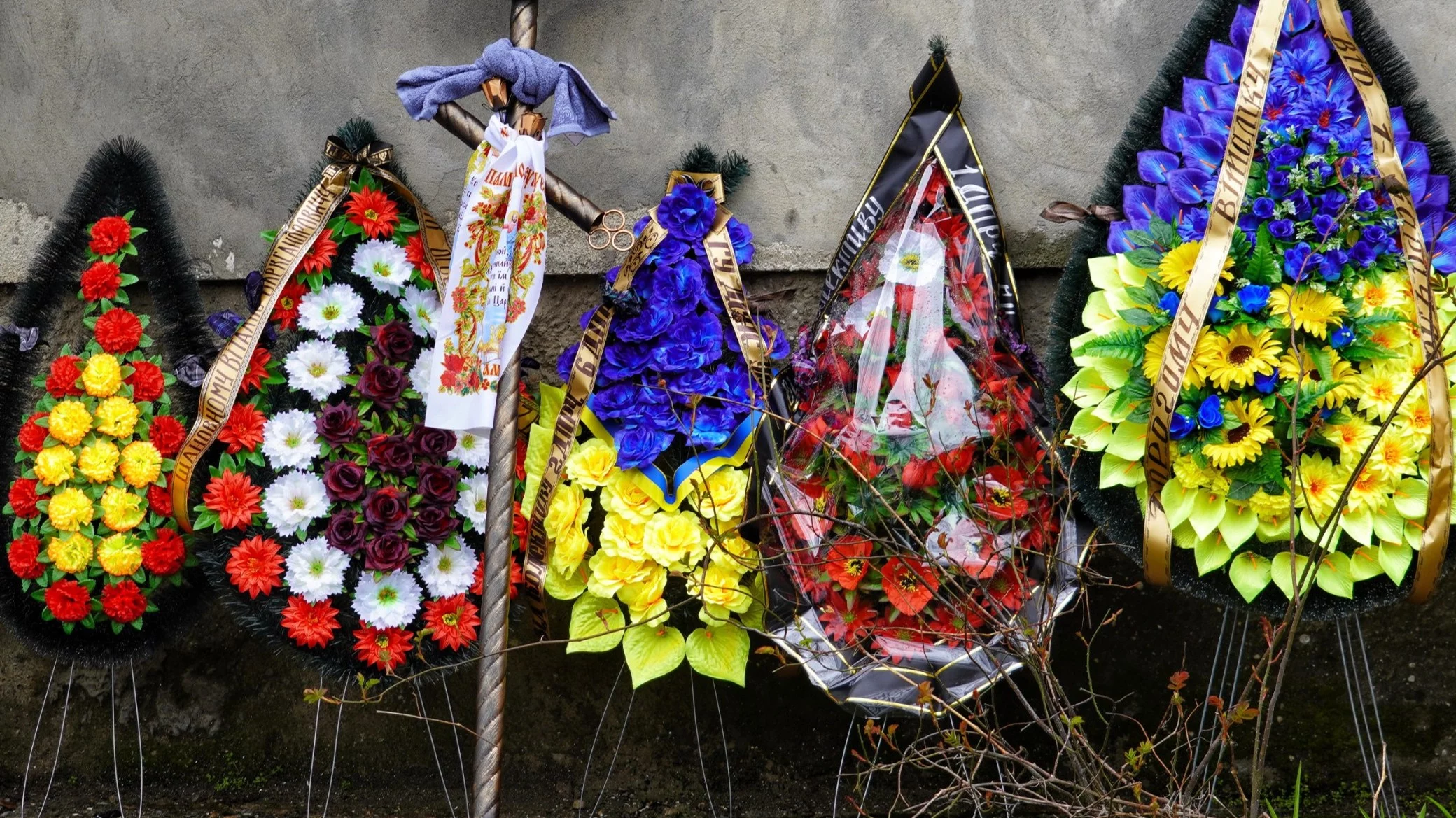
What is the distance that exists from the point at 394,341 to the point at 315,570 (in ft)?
1.81

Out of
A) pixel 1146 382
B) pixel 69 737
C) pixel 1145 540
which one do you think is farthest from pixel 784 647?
pixel 69 737

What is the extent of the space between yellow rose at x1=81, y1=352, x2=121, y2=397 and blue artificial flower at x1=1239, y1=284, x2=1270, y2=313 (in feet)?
8.35

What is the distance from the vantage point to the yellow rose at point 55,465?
104 inches

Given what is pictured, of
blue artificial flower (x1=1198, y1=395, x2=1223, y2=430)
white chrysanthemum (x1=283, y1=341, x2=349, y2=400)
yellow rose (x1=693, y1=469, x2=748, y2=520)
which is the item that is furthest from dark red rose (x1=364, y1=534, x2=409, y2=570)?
blue artificial flower (x1=1198, y1=395, x2=1223, y2=430)

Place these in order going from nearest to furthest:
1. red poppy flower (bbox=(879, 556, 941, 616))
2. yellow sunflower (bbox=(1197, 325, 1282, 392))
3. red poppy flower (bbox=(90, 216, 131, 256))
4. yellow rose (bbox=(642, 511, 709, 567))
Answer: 1. yellow sunflower (bbox=(1197, 325, 1282, 392))
2. red poppy flower (bbox=(879, 556, 941, 616))
3. yellow rose (bbox=(642, 511, 709, 567))
4. red poppy flower (bbox=(90, 216, 131, 256))

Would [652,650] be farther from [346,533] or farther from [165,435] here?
[165,435]

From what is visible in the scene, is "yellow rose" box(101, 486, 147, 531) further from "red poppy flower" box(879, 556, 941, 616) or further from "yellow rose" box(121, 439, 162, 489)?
"red poppy flower" box(879, 556, 941, 616)

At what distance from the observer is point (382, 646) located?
2537mm

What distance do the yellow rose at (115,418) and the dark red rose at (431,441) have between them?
0.71m

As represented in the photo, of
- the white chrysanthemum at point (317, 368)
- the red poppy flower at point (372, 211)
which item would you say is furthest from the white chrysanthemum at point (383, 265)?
the white chrysanthemum at point (317, 368)

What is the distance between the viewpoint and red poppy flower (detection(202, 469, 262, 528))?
253cm

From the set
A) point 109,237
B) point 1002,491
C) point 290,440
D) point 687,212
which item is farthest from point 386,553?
point 1002,491

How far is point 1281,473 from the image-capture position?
2160 millimetres

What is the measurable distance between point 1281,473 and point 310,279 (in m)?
2.15
